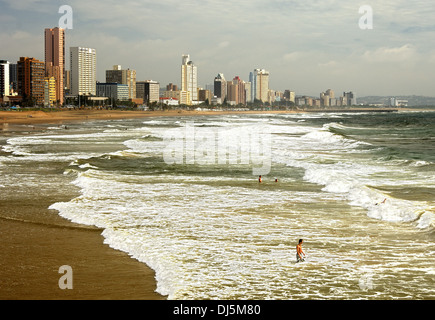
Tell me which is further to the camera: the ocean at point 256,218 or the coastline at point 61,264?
the ocean at point 256,218

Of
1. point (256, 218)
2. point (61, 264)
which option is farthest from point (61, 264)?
point (256, 218)

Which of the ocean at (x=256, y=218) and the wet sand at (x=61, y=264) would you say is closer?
the wet sand at (x=61, y=264)

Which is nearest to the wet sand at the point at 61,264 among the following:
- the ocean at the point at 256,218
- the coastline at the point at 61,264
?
the coastline at the point at 61,264

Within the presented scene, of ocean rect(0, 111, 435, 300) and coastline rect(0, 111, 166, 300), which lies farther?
ocean rect(0, 111, 435, 300)

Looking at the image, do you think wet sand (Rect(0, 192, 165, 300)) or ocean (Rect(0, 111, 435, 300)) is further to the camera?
ocean (Rect(0, 111, 435, 300))

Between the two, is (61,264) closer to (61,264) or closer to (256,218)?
(61,264)

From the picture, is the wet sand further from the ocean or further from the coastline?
the ocean

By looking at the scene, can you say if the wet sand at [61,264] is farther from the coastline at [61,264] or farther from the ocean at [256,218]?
the ocean at [256,218]

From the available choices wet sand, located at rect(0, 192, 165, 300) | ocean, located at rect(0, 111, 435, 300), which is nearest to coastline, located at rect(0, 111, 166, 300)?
wet sand, located at rect(0, 192, 165, 300)
